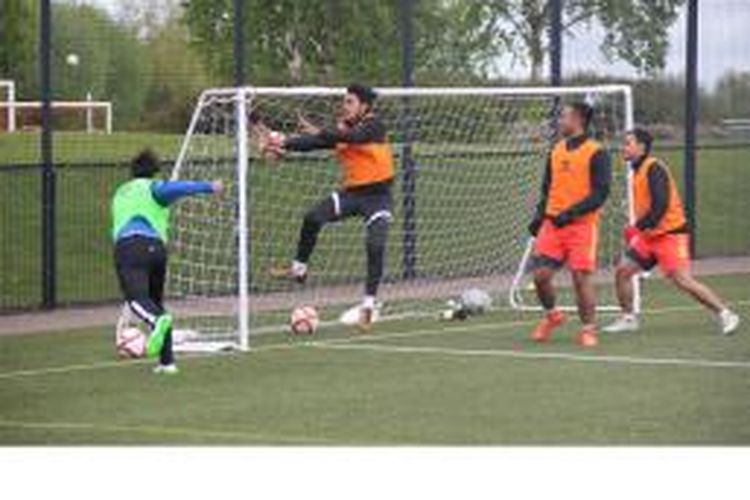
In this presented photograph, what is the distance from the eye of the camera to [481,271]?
22.0m

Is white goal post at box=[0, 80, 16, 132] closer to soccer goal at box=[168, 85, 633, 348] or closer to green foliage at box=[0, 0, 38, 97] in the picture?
green foliage at box=[0, 0, 38, 97]

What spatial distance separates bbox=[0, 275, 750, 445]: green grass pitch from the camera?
11.3 meters

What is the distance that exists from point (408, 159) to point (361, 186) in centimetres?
545

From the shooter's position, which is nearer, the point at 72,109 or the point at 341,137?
the point at 341,137

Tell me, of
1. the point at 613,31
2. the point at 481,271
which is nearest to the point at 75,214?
the point at 481,271

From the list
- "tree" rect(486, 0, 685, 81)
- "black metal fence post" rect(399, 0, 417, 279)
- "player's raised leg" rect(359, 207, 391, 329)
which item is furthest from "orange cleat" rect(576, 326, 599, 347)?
"tree" rect(486, 0, 685, 81)

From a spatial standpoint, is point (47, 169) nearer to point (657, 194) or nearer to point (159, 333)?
point (159, 333)

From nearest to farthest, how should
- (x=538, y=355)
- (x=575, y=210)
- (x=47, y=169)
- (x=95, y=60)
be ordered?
(x=538, y=355) → (x=575, y=210) → (x=47, y=169) → (x=95, y=60)

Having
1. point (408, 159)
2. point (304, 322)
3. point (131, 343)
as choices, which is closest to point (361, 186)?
point (304, 322)

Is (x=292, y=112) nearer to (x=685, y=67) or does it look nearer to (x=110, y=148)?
(x=110, y=148)

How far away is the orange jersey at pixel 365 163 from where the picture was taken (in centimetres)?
1742

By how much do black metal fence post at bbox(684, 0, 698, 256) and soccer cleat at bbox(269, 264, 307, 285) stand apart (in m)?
9.00

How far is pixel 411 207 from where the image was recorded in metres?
22.9
